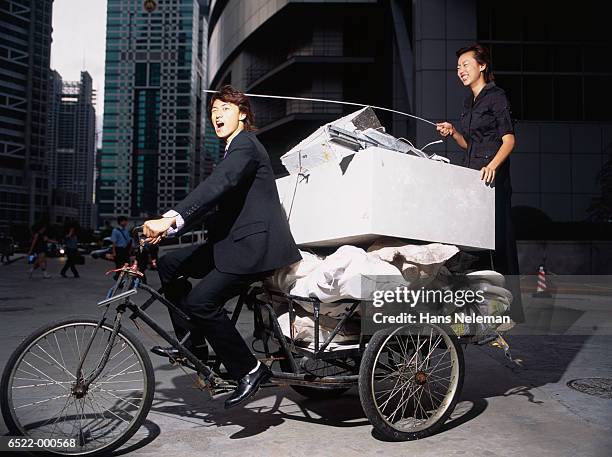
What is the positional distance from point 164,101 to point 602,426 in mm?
194590

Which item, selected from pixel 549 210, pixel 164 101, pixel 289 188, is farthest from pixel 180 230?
pixel 164 101

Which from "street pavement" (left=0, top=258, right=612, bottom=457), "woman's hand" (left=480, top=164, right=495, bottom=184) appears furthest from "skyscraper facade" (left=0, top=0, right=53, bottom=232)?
"woman's hand" (left=480, top=164, right=495, bottom=184)

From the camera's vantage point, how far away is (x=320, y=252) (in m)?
4.34

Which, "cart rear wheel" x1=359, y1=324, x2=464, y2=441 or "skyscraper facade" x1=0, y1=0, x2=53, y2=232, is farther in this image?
"skyscraper facade" x1=0, y1=0, x2=53, y2=232

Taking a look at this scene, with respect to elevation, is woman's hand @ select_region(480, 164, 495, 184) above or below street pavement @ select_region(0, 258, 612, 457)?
above

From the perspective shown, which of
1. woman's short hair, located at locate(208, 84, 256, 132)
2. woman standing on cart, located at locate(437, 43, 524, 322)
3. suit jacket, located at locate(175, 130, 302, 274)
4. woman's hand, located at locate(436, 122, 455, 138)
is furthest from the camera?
woman's hand, located at locate(436, 122, 455, 138)

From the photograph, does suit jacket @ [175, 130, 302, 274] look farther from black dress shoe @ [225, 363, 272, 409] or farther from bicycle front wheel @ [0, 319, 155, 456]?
bicycle front wheel @ [0, 319, 155, 456]

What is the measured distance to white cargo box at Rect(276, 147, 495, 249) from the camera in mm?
3500

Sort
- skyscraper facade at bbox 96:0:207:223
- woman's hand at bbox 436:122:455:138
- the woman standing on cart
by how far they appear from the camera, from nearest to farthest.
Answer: the woman standing on cart < woman's hand at bbox 436:122:455:138 < skyscraper facade at bbox 96:0:207:223

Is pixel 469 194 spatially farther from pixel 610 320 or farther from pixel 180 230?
pixel 610 320

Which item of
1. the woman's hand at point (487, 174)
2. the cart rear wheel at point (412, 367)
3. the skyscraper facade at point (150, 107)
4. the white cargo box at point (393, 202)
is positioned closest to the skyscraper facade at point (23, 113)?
the skyscraper facade at point (150, 107)

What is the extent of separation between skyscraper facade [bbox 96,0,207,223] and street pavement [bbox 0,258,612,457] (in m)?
181

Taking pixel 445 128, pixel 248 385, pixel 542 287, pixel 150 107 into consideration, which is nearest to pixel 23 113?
pixel 150 107

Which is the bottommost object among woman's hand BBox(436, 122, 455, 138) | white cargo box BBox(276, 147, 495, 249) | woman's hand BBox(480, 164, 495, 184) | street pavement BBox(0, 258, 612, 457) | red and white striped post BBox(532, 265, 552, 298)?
street pavement BBox(0, 258, 612, 457)
